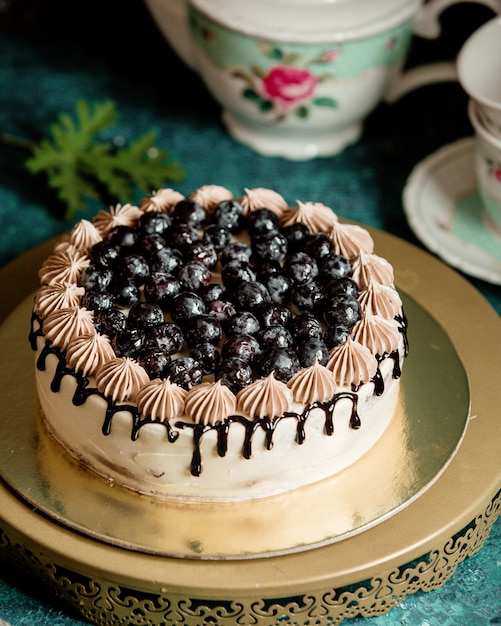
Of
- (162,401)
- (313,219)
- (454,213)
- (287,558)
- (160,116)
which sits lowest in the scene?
(454,213)

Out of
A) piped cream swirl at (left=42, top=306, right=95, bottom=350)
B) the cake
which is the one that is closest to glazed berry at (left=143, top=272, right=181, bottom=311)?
the cake

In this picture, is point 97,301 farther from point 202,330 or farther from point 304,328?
point 304,328

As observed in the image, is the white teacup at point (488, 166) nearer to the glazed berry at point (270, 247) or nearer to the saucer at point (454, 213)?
the saucer at point (454, 213)

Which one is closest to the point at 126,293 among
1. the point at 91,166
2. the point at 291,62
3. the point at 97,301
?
the point at 97,301

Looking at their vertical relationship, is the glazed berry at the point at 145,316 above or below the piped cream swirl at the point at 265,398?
above

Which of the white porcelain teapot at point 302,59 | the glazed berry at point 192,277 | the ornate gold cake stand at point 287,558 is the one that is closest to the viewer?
the ornate gold cake stand at point 287,558

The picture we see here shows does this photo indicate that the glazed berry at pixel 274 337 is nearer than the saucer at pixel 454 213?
Yes

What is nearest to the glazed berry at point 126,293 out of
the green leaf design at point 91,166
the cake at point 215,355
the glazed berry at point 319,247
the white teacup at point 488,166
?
the cake at point 215,355
